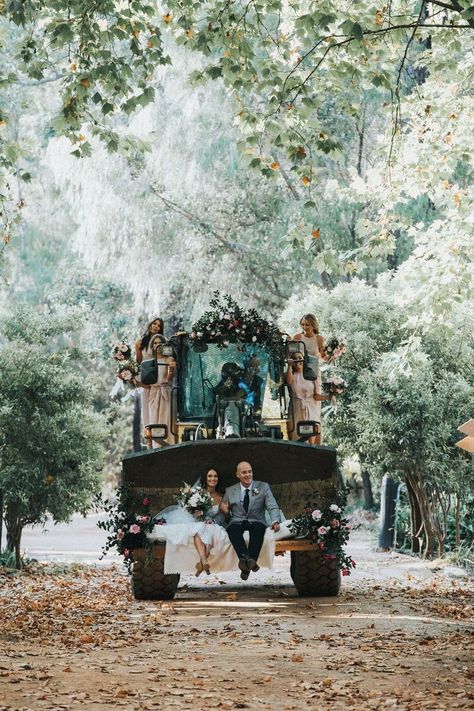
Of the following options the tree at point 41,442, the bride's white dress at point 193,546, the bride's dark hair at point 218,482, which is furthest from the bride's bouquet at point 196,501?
the tree at point 41,442

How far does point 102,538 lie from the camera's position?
2878cm

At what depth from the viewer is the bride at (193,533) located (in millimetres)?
12906

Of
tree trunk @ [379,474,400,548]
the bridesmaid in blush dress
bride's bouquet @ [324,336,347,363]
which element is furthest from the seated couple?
tree trunk @ [379,474,400,548]

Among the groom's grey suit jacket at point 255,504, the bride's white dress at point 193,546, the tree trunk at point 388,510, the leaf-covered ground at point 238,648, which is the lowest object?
the leaf-covered ground at point 238,648

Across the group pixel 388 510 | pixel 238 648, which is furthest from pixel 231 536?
pixel 388 510

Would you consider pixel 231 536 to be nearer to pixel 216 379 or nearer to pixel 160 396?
pixel 216 379

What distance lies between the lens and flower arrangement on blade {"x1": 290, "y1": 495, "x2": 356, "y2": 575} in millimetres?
12984

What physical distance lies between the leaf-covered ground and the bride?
531 mm

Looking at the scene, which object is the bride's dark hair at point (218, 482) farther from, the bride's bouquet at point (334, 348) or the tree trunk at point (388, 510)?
the tree trunk at point (388, 510)

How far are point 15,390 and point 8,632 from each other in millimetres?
8227

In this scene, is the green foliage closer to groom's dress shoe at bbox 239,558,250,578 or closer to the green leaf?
groom's dress shoe at bbox 239,558,250,578

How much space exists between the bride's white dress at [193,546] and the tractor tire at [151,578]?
187 mm

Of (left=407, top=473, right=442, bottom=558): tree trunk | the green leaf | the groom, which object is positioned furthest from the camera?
(left=407, top=473, right=442, bottom=558): tree trunk

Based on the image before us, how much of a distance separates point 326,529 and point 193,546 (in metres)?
1.47
